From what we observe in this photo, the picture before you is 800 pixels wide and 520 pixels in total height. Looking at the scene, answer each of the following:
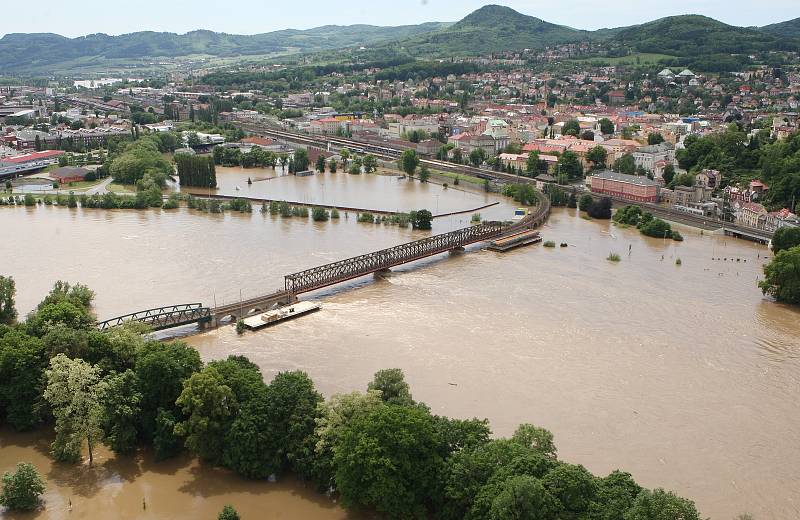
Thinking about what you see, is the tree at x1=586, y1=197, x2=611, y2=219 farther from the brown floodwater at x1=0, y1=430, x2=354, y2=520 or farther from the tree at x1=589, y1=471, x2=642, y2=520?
the brown floodwater at x1=0, y1=430, x2=354, y2=520

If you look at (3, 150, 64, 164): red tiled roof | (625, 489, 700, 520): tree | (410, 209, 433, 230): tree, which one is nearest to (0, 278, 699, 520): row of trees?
(625, 489, 700, 520): tree

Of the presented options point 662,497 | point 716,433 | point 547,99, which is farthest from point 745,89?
point 662,497

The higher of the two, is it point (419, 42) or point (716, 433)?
point (419, 42)

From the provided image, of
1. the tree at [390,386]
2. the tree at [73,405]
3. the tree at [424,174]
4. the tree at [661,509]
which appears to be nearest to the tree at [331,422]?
the tree at [390,386]

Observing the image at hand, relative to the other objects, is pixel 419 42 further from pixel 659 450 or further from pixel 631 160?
pixel 659 450

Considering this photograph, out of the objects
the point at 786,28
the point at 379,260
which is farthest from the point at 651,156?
the point at 786,28
